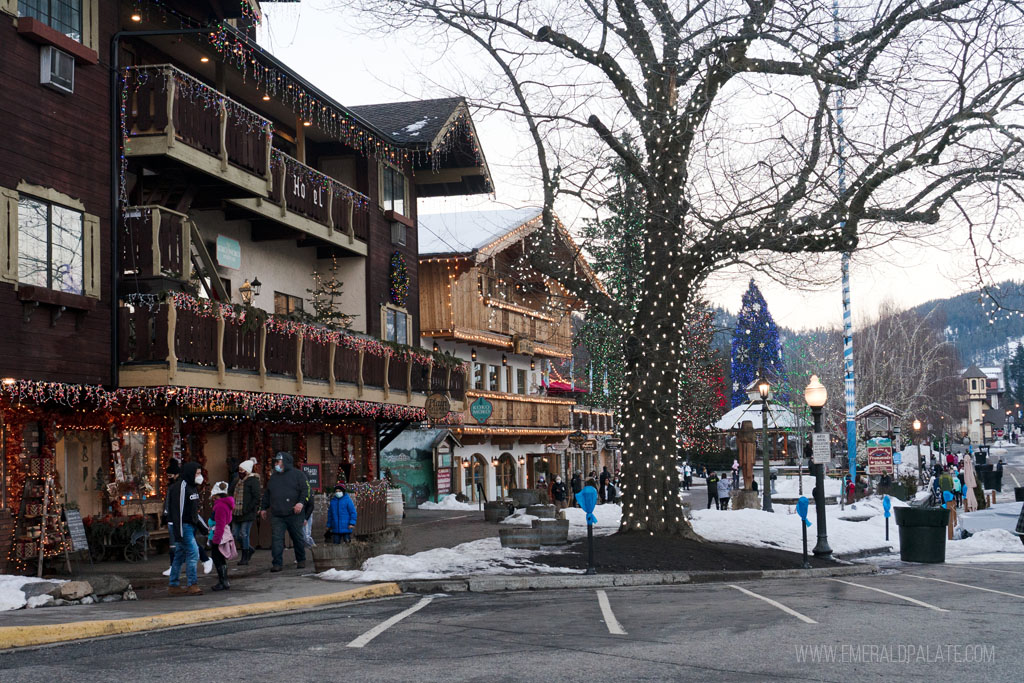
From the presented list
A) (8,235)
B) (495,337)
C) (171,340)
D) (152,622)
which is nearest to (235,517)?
(171,340)

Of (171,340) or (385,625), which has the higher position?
(171,340)

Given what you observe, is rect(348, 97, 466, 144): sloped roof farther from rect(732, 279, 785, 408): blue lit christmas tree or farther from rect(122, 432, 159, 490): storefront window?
rect(732, 279, 785, 408): blue lit christmas tree

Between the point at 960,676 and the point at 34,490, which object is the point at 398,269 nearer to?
the point at 34,490

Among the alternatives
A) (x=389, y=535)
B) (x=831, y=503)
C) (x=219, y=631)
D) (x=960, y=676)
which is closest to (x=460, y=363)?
(x=389, y=535)

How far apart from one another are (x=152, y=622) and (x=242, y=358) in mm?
9305

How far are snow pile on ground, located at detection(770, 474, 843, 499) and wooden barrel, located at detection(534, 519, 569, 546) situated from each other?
1006 inches

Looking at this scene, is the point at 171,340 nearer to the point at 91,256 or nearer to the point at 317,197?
the point at 91,256

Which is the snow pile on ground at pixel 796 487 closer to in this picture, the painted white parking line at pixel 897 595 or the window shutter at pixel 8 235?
the painted white parking line at pixel 897 595

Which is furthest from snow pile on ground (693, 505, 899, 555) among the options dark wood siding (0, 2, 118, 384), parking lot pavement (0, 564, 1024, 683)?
dark wood siding (0, 2, 118, 384)

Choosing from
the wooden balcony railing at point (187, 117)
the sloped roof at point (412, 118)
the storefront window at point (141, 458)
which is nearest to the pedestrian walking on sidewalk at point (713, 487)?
the sloped roof at point (412, 118)

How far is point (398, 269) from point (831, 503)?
717 inches

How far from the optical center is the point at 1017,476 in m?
72.0

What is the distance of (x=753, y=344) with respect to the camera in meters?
108

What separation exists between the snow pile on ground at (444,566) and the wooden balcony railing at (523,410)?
2105 cm
